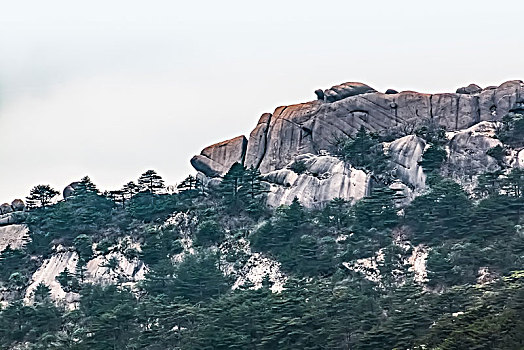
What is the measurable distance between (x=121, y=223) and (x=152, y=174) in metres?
5.93

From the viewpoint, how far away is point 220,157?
9712 cm

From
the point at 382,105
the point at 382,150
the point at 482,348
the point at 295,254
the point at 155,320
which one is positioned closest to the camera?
the point at 482,348

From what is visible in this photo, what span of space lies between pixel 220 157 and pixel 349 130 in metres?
13.3

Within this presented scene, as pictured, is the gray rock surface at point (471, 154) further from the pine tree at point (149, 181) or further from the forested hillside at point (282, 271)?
the pine tree at point (149, 181)

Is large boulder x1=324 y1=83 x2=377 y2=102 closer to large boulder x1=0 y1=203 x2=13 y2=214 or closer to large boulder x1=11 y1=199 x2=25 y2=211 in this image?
large boulder x1=11 y1=199 x2=25 y2=211

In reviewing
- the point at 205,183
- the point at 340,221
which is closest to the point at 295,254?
the point at 340,221

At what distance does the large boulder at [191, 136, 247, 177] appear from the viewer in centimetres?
9603

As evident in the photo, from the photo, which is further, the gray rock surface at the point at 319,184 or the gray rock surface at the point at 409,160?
the gray rock surface at the point at 319,184

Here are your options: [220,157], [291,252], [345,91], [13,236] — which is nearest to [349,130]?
[345,91]

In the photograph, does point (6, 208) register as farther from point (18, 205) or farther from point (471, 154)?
point (471, 154)

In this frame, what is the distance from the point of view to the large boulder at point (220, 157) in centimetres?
9603

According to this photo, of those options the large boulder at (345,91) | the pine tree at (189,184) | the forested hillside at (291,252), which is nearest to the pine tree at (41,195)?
the forested hillside at (291,252)

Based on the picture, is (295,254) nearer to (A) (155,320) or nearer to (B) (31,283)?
(A) (155,320)

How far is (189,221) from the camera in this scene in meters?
87.7
